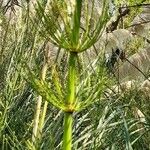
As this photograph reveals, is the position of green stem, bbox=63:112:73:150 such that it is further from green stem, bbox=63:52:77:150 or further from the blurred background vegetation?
the blurred background vegetation

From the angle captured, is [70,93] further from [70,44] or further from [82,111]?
[82,111]

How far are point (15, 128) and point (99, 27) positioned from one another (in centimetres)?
103

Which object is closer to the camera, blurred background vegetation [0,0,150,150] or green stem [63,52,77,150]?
green stem [63,52,77,150]

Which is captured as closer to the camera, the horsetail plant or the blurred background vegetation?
the horsetail plant

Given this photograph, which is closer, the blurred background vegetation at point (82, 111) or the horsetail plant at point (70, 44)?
the horsetail plant at point (70, 44)

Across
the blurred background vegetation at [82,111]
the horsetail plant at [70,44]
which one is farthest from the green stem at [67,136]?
the blurred background vegetation at [82,111]

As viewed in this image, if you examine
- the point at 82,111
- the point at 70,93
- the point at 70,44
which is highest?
the point at 70,44

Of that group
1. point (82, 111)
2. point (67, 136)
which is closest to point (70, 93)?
point (67, 136)

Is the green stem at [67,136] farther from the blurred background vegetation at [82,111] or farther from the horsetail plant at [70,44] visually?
the blurred background vegetation at [82,111]

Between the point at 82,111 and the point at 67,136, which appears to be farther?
the point at 82,111

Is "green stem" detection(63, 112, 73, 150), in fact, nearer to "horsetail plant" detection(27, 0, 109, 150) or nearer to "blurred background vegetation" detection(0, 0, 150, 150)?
"horsetail plant" detection(27, 0, 109, 150)

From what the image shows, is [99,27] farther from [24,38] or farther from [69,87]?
[24,38]

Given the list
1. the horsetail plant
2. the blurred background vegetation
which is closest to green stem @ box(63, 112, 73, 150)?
the horsetail plant

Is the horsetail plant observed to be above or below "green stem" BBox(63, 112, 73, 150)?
above
